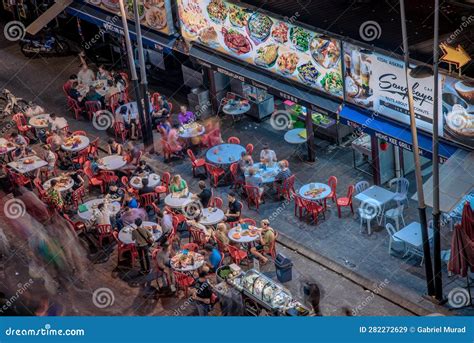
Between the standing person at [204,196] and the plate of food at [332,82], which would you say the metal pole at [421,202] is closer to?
the plate of food at [332,82]

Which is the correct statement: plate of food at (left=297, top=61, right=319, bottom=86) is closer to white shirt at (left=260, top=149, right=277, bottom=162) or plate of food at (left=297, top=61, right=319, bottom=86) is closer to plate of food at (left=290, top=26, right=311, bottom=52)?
plate of food at (left=290, top=26, right=311, bottom=52)

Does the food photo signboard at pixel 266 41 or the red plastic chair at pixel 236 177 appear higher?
the food photo signboard at pixel 266 41

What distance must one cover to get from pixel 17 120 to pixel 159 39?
511 cm

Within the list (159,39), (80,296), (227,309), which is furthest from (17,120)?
(227,309)

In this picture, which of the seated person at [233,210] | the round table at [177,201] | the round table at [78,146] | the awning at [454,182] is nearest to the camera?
the awning at [454,182]

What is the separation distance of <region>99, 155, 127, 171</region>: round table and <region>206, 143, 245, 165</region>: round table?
246 cm

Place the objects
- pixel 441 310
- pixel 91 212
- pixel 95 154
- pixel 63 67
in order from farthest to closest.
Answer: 1. pixel 63 67
2. pixel 95 154
3. pixel 91 212
4. pixel 441 310

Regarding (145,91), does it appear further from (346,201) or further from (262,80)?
(346,201)

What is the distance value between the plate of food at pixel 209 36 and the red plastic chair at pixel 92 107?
4.18 m

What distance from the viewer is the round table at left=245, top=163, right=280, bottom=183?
27.8 meters

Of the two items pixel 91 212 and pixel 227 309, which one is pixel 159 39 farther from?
pixel 227 309

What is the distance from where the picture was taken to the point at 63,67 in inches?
1465

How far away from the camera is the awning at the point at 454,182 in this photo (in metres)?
23.5

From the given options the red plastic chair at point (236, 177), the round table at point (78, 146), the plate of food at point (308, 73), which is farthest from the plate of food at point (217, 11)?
the round table at point (78, 146)
